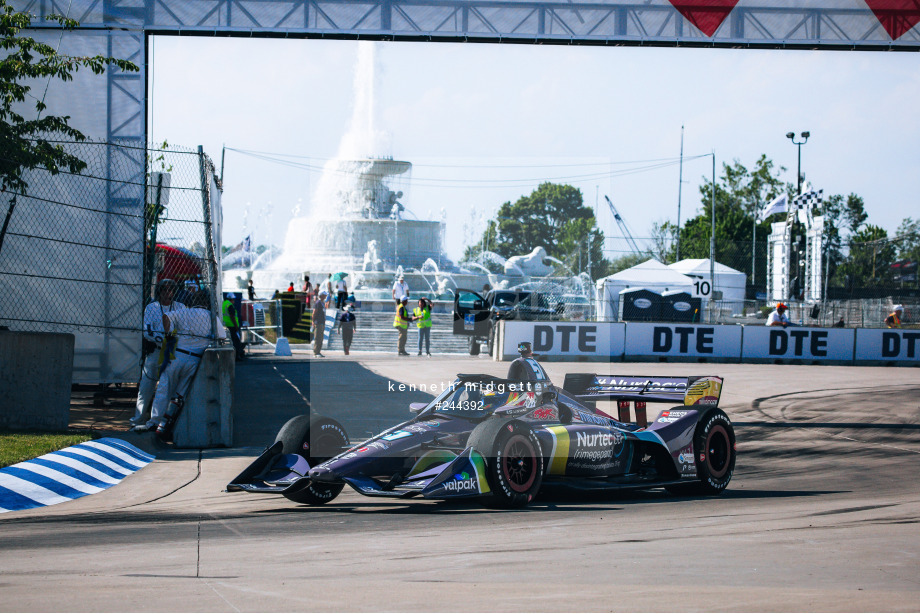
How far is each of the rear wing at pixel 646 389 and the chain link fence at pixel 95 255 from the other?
507cm

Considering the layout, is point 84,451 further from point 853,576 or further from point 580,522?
point 853,576

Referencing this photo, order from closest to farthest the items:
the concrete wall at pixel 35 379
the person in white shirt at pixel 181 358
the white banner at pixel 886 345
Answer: the concrete wall at pixel 35 379 < the person in white shirt at pixel 181 358 < the white banner at pixel 886 345

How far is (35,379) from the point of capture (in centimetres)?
1103

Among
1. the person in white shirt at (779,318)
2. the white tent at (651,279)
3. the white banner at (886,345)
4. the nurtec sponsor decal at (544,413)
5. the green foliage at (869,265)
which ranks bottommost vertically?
the nurtec sponsor decal at (544,413)

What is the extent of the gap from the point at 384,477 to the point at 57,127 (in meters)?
8.11

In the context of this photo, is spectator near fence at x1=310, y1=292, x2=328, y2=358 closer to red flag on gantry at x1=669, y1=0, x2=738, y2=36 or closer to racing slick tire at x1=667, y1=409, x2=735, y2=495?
red flag on gantry at x1=669, y1=0, x2=738, y2=36

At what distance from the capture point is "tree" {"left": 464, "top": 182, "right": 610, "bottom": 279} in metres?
72.8

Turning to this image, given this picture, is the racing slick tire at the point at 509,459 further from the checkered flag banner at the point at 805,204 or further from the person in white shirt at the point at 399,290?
the checkered flag banner at the point at 805,204

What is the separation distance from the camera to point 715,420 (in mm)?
9016

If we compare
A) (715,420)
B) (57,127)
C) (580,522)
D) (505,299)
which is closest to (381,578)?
(580,522)

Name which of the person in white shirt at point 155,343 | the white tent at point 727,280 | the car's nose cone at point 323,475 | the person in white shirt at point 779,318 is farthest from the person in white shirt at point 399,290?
the white tent at point 727,280

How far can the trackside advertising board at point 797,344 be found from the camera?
84.6 ft

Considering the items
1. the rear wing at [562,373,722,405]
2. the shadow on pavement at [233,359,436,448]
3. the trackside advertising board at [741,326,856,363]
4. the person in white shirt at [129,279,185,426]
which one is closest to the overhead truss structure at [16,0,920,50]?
the person in white shirt at [129,279,185,426]

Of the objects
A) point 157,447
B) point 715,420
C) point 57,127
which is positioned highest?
point 57,127
